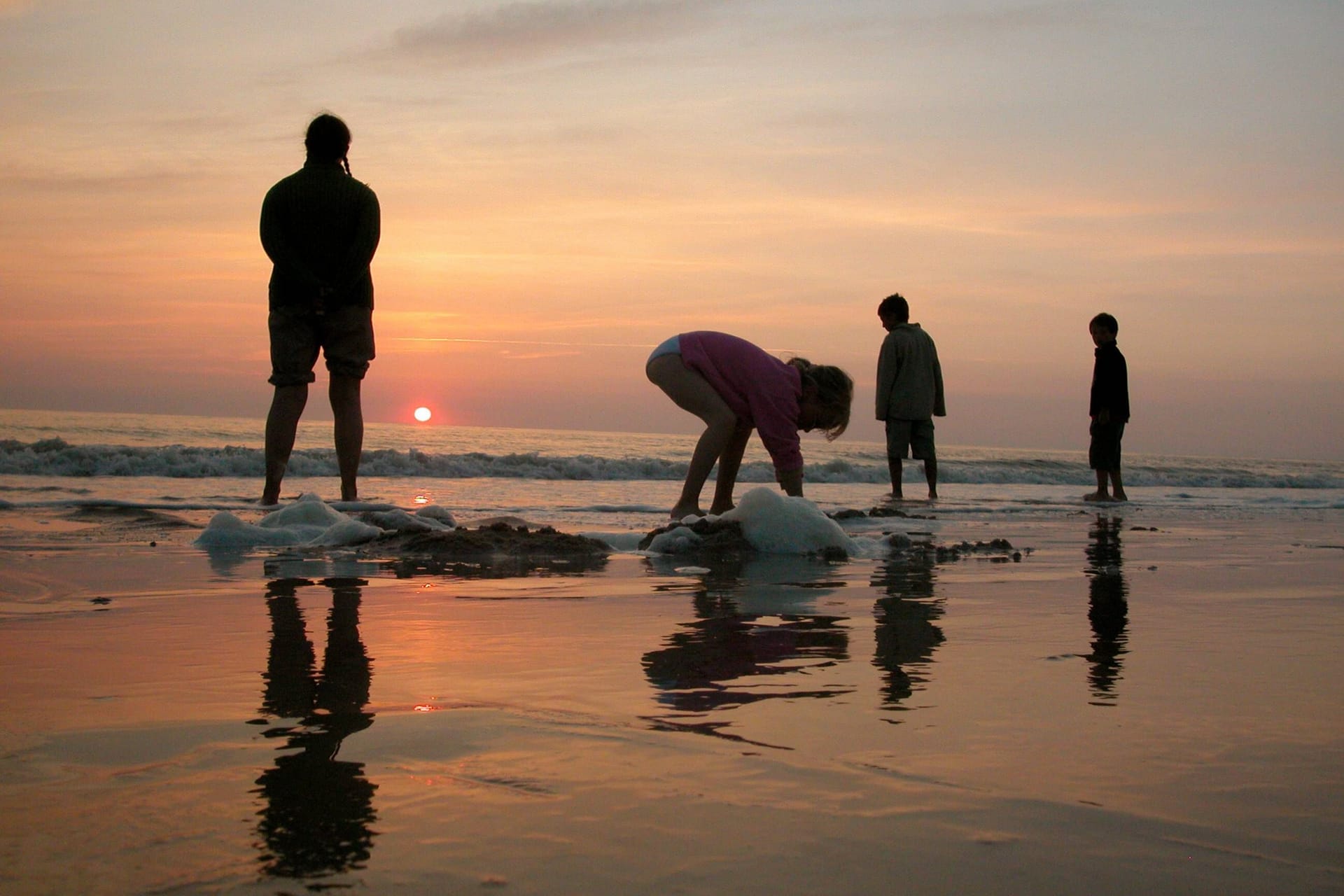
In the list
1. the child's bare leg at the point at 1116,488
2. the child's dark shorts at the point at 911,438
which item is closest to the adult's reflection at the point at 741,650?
the child's dark shorts at the point at 911,438

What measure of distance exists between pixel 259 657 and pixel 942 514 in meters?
6.61

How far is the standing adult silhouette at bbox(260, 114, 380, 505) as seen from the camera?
5.79 m

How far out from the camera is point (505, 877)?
109 centimetres

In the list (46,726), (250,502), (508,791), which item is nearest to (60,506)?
(250,502)

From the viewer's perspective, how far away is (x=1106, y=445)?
11.1 m

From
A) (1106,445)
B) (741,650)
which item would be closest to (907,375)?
(1106,445)

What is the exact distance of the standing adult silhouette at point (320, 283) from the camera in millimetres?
5785

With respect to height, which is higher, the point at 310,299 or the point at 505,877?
the point at 310,299

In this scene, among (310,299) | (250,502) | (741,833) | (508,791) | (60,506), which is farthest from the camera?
(250,502)

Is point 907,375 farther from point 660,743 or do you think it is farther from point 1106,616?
point 660,743

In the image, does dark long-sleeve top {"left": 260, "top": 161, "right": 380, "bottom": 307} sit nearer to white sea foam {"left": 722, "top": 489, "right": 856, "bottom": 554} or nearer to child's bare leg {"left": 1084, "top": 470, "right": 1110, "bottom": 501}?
white sea foam {"left": 722, "top": 489, "right": 856, "bottom": 554}

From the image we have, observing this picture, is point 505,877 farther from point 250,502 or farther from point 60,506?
point 250,502

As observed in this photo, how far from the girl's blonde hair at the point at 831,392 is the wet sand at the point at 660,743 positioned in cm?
220

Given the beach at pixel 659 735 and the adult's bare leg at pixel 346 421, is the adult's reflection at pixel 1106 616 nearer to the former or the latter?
the beach at pixel 659 735
